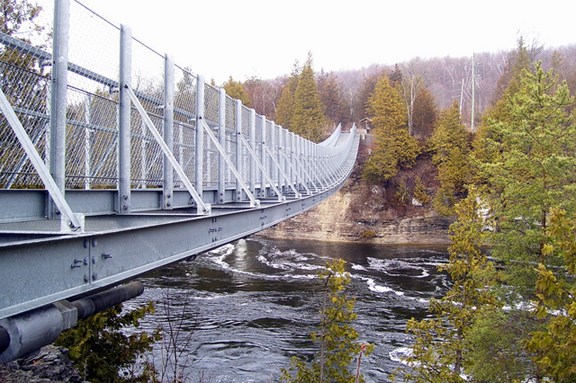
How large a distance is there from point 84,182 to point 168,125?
4.99ft

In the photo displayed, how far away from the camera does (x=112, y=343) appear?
10.4 metres

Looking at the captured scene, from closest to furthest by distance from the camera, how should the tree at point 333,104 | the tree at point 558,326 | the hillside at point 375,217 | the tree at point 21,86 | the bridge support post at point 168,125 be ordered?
the tree at point 21,86
the bridge support post at point 168,125
the tree at point 558,326
the hillside at point 375,217
the tree at point 333,104

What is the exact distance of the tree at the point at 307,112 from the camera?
56406 mm

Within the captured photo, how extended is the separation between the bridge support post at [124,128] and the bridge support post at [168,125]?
91 centimetres

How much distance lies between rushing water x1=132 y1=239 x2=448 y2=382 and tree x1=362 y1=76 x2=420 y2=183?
43.0 feet

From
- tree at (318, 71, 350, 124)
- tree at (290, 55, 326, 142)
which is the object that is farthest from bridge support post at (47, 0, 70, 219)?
tree at (318, 71, 350, 124)

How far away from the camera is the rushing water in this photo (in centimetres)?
1469

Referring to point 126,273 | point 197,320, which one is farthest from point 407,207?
point 126,273

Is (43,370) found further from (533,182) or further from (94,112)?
(533,182)

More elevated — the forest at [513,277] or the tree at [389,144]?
the tree at [389,144]

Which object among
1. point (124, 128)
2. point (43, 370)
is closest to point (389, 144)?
point (43, 370)

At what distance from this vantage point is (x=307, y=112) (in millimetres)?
57062

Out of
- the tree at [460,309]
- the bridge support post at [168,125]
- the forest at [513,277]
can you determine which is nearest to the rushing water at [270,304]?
the tree at [460,309]

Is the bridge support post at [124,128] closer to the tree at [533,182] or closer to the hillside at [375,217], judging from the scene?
the tree at [533,182]
